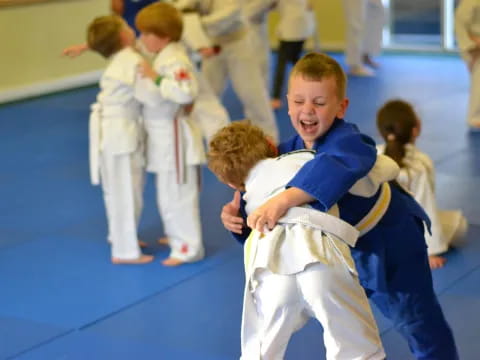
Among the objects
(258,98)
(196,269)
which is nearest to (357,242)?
(196,269)

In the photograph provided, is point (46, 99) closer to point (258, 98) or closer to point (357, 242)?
point (258, 98)

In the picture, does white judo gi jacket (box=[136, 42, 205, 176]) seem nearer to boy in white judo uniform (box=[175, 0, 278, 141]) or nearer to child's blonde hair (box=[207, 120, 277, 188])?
boy in white judo uniform (box=[175, 0, 278, 141])

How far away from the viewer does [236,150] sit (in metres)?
2.81

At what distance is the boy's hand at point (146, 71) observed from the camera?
4958mm

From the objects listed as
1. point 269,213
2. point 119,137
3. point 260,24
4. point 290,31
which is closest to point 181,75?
point 119,137

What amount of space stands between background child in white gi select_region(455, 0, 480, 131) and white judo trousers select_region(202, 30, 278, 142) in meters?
1.76

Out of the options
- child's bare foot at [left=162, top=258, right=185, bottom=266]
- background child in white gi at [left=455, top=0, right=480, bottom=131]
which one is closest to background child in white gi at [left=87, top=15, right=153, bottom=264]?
child's bare foot at [left=162, top=258, right=185, bottom=266]

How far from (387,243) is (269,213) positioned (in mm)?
522

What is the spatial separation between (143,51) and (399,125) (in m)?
1.95

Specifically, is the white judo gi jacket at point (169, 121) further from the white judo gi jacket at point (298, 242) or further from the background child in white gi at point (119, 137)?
the white judo gi jacket at point (298, 242)

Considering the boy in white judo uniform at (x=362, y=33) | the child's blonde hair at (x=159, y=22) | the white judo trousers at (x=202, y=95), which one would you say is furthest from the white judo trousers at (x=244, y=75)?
the boy in white judo uniform at (x=362, y=33)

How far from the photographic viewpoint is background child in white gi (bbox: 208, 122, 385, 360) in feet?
8.98

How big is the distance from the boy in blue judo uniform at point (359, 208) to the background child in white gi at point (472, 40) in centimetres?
469

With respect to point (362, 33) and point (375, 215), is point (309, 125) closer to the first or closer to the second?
point (375, 215)
